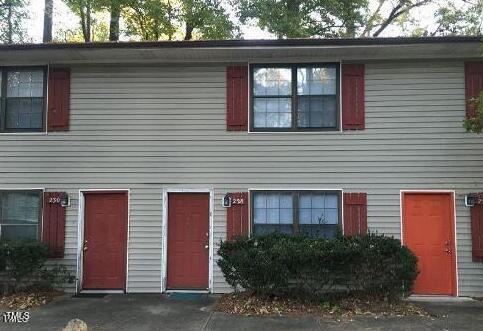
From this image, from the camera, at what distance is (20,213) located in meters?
9.41

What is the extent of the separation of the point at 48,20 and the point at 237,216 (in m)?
16.1

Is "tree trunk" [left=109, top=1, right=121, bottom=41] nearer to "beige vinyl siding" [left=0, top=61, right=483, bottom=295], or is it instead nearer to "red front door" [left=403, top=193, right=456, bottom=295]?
"beige vinyl siding" [left=0, top=61, right=483, bottom=295]

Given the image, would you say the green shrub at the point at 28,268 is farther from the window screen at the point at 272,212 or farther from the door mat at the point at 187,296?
the window screen at the point at 272,212

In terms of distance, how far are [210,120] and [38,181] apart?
3.62 meters

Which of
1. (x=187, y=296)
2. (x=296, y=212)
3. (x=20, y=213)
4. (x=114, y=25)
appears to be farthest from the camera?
(x=114, y=25)

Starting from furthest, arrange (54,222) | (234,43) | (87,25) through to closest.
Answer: (87,25) → (54,222) → (234,43)

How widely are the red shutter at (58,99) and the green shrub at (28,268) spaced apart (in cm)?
234

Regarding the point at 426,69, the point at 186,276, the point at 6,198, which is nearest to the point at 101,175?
the point at 6,198

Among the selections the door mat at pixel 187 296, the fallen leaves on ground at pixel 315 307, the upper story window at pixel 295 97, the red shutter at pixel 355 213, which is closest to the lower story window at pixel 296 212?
the red shutter at pixel 355 213

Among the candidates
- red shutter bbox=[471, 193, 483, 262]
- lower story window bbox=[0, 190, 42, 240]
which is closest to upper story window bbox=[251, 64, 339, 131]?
red shutter bbox=[471, 193, 483, 262]

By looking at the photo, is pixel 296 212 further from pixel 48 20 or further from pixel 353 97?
pixel 48 20

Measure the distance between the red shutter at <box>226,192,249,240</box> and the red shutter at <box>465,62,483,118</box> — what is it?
4557 millimetres

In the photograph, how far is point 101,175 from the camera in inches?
368

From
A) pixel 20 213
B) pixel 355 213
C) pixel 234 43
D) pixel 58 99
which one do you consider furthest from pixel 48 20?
pixel 355 213
